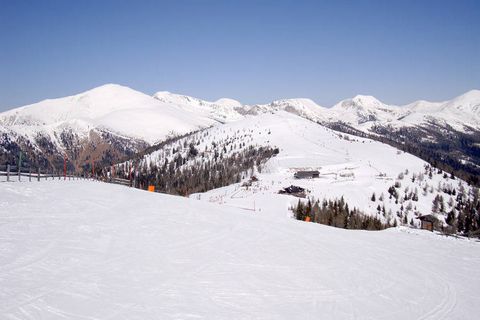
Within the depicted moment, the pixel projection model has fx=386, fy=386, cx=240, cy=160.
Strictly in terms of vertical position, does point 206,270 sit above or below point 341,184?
below

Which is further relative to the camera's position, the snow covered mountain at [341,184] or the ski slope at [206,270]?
the snow covered mountain at [341,184]

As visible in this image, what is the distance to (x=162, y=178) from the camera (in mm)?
199375

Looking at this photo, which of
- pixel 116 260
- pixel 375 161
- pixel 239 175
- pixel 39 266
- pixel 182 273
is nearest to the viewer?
pixel 39 266

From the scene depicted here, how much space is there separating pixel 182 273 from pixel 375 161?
7396 inches

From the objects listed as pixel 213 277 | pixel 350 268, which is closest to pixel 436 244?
pixel 350 268

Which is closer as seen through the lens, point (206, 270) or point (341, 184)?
point (206, 270)

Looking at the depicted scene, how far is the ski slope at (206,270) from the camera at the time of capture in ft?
34.0

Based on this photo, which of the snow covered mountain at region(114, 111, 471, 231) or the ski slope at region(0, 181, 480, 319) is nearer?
the ski slope at region(0, 181, 480, 319)

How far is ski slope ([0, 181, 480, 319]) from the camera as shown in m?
10.4

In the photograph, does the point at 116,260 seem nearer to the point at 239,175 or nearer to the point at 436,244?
the point at 436,244

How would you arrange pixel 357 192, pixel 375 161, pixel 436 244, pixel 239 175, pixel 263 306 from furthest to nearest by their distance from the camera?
pixel 375 161 < pixel 239 175 < pixel 357 192 < pixel 436 244 < pixel 263 306

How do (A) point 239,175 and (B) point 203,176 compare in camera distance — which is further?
(B) point 203,176

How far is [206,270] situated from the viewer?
13.8 m

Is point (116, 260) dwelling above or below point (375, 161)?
below
